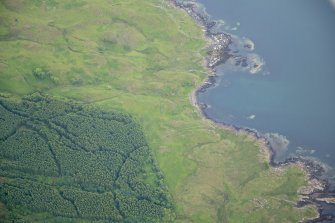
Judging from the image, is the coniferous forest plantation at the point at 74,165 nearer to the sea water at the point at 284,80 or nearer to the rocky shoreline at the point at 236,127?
the rocky shoreline at the point at 236,127

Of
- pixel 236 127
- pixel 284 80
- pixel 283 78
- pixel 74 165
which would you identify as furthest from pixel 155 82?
pixel 74 165

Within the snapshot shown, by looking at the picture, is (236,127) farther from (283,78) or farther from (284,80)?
(283,78)

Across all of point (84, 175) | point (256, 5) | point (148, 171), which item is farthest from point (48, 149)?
point (256, 5)

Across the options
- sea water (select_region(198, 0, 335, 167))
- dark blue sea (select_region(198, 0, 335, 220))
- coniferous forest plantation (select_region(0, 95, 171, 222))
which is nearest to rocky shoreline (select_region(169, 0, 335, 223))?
dark blue sea (select_region(198, 0, 335, 220))

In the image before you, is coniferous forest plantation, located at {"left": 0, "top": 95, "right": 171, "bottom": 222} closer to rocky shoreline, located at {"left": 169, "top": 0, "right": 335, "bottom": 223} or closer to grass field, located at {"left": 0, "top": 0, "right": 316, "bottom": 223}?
grass field, located at {"left": 0, "top": 0, "right": 316, "bottom": 223}

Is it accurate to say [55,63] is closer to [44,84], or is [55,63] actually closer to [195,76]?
[44,84]
